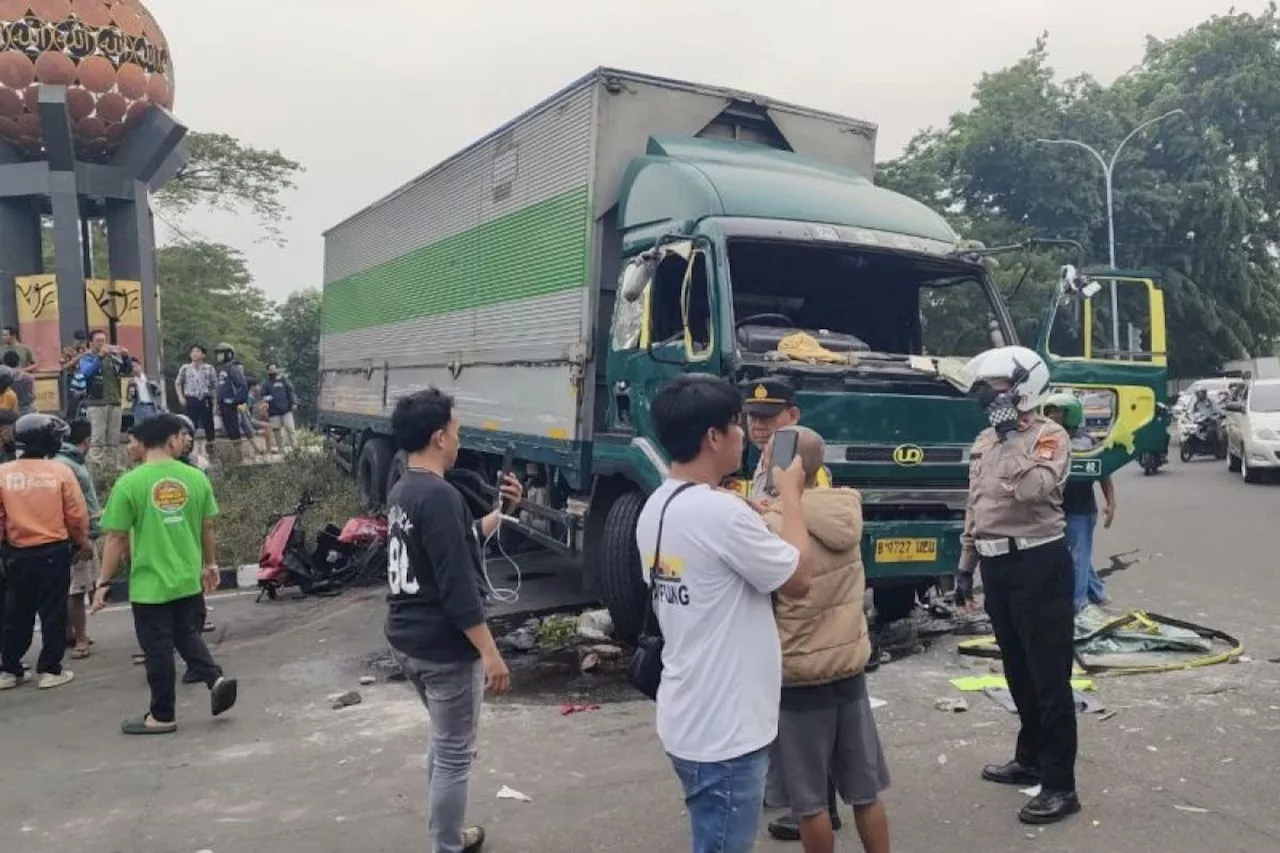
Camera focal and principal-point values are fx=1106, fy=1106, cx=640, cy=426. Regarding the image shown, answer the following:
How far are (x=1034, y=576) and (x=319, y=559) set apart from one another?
22.4ft

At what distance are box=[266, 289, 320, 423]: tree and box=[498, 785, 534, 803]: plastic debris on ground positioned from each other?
36.1 m

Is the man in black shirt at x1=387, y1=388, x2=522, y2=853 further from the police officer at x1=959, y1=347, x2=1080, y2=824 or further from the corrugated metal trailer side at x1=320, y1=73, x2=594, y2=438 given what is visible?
the corrugated metal trailer side at x1=320, y1=73, x2=594, y2=438

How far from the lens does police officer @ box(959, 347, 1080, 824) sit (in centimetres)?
397

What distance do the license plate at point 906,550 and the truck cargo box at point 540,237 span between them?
216cm

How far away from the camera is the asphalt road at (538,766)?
4.01 meters

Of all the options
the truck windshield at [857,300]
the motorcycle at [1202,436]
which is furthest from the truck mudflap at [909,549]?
the motorcycle at [1202,436]

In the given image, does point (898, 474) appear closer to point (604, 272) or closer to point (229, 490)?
point (604, 272)

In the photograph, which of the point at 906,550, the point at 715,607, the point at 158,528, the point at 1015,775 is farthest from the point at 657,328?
the point at 715,607

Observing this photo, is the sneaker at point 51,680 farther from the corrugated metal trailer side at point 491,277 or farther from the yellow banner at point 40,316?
the yellow banner at point 40,316

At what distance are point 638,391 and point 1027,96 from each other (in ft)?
89.4

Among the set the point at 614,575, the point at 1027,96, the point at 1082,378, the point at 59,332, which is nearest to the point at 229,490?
the point at 59,332

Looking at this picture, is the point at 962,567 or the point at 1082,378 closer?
the point at 962,567

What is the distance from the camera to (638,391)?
6.64 metres

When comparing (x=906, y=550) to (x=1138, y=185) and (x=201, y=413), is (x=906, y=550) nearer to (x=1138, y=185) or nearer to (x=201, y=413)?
(x=201, y=413)
